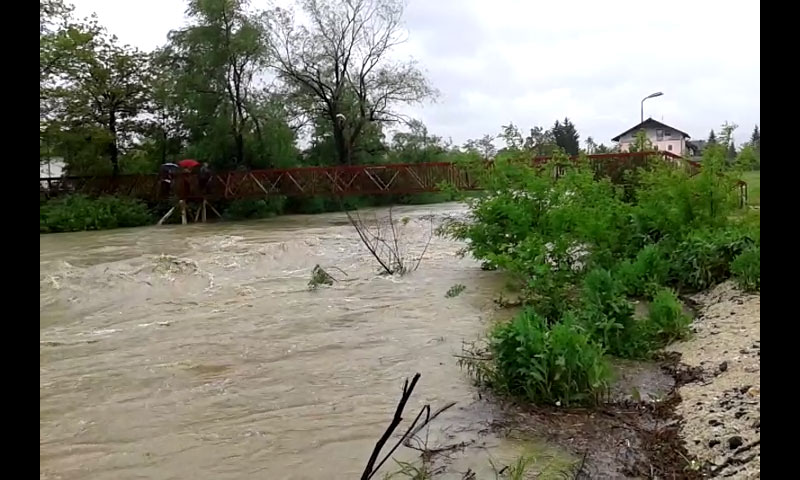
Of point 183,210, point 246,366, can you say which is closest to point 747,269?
point 246,366

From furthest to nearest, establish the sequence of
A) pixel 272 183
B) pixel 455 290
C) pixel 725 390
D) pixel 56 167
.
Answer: pixel 56 167 → pixel 272 183 → pixel 455 290 → pixel 725 390

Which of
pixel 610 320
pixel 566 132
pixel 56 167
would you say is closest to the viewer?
pixel 610 320

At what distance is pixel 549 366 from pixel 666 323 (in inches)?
76.8

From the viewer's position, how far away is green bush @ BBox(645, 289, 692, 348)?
571 centimetres

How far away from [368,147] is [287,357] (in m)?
27.4

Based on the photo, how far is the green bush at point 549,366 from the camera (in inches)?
171

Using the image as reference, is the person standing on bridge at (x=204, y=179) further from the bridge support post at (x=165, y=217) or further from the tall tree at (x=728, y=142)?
the tall tree at (x=728, y=142)

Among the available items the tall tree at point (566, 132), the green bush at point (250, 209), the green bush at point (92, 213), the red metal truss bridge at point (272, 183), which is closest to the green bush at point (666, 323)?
the red metal truss bridge at point (272, 183)

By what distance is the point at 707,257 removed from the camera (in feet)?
24.0

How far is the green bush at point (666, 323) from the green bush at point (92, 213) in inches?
855

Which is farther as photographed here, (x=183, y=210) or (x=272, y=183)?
(x=183, y=210)

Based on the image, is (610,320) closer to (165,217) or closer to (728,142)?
(728,142)
